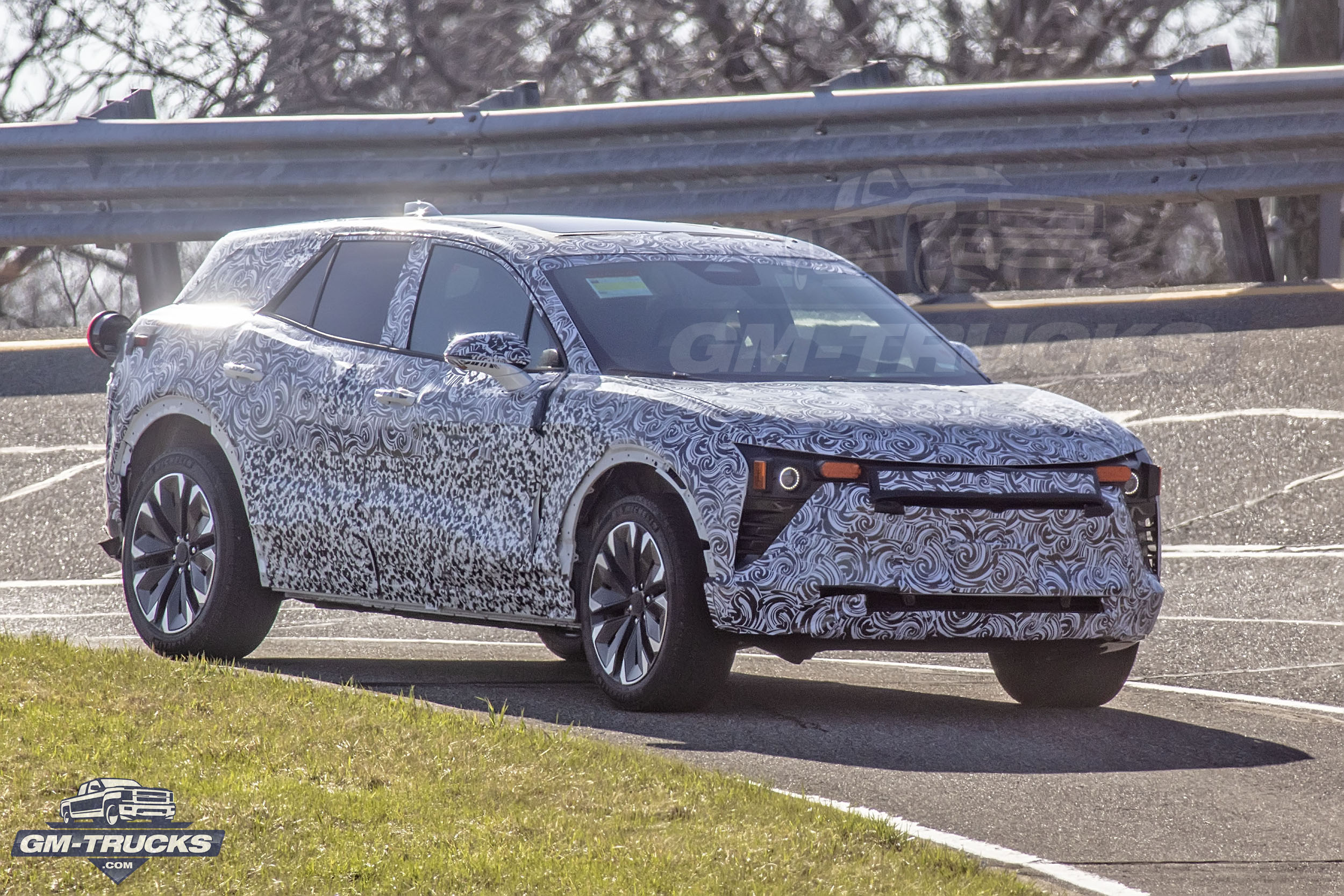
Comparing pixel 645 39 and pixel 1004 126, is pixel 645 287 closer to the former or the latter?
pixel 1004 126

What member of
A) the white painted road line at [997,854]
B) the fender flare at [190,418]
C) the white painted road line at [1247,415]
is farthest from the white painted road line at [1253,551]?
the white painted road line at [997,854]

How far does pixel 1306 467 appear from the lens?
1093 cm

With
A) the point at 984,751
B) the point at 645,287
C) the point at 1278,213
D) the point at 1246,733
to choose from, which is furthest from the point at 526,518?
the point at 1278,213

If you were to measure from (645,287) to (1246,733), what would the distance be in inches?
107

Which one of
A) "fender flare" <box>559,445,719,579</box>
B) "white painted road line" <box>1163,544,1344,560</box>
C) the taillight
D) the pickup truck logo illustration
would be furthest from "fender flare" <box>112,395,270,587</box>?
"white painted road line" <box>1163,544,1344,560</box>

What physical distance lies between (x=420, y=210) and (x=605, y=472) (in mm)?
2434

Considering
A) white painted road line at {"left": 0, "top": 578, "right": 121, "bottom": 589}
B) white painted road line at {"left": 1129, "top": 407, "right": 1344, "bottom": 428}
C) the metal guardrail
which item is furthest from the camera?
the metal guardrail

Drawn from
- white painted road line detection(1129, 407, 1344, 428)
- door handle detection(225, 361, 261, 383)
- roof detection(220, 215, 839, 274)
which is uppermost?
roof detection(220, 215, 839, 274)

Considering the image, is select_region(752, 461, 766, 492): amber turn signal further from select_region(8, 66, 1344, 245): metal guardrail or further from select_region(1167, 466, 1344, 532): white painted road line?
select_region(8, 66, 1344, 245): metal guardrail

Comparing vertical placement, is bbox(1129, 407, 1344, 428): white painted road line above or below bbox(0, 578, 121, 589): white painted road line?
above

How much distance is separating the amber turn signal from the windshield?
788mm

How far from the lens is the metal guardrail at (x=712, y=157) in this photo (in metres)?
12.7

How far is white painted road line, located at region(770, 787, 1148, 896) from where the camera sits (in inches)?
184

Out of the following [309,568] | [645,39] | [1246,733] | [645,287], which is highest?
[645,39]
